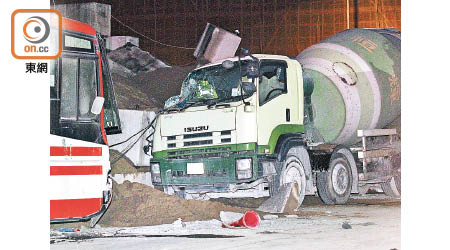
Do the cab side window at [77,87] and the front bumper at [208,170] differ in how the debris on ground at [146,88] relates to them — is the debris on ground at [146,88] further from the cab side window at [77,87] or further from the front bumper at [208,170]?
the cab side window at [77,87]

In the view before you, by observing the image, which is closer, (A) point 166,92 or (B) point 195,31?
(B) point 195,31

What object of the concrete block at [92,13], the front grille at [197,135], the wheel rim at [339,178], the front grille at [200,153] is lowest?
the wheel rim at [339,178]

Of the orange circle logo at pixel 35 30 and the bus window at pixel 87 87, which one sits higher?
the orange circle logo at pixel 35 30

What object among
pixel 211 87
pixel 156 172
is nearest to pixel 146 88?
pixel 156 172

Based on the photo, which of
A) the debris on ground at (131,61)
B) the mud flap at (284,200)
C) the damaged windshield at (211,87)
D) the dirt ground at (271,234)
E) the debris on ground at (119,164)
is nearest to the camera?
the dirt ground at (271,234)

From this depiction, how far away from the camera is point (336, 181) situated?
1227cm

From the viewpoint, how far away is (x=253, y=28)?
44.4ft

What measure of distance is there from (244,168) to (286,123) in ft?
3.47

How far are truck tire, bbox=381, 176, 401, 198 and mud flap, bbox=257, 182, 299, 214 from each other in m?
3.26

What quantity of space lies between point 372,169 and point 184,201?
3687mm

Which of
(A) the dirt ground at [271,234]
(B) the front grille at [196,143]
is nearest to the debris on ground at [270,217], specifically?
(A) the dirt ground at [271,234]

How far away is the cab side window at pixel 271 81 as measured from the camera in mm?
10984

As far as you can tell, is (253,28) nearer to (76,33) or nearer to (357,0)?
(357,0)

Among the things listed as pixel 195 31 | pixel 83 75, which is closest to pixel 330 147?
pixel 195 31
